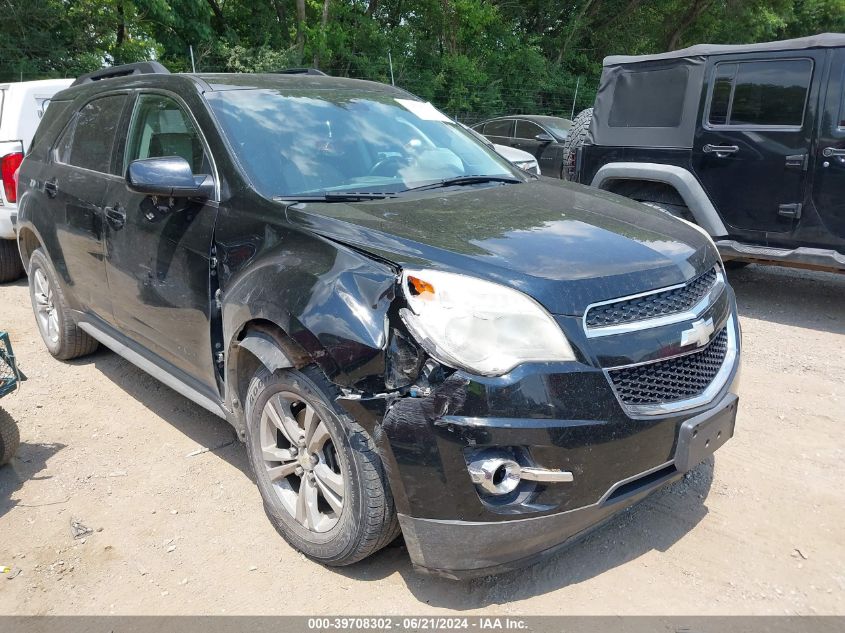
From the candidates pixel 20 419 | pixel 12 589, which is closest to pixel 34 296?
pixel 20 419

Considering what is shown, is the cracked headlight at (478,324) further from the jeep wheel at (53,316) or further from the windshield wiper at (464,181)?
the jeep wheel at (53,316)

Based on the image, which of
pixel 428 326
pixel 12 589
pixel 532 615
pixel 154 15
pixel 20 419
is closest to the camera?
pixel 428 326

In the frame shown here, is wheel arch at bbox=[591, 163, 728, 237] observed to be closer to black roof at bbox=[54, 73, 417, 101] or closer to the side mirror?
black roof at bbox=[54, 73, 417, 101]

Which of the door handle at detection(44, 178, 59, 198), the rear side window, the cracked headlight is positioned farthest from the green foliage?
the cracked headlight

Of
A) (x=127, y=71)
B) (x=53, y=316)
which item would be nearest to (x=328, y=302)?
(x=127, y=71)

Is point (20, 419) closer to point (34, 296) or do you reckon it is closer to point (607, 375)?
point (34, 296)

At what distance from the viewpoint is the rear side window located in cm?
1195

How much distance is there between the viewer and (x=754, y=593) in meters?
2.48

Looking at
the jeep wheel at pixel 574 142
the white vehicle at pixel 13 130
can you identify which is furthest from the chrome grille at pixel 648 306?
the white vehicle at pixel 13 130

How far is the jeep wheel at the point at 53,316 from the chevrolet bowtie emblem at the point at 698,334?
384cm

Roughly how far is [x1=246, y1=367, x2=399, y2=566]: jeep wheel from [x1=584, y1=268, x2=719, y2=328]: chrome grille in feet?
2.83

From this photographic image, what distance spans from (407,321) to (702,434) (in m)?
1.12

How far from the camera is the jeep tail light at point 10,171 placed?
6605mm
